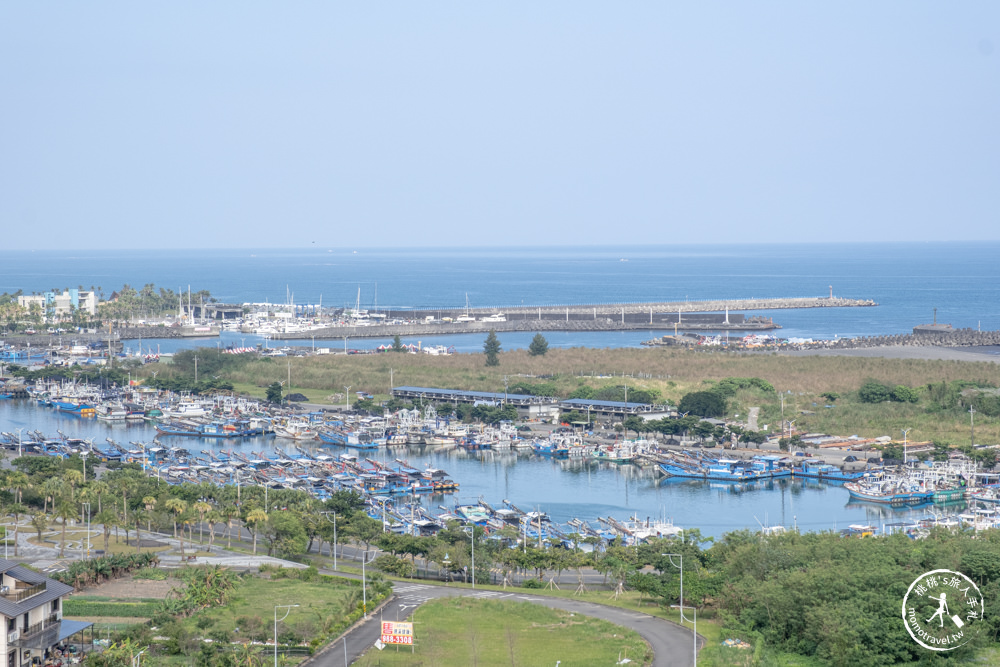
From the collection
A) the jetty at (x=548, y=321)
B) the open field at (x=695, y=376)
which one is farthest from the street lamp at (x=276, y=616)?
the jetty at (x=548, y=321)

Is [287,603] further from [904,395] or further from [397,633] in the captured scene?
[904,395]

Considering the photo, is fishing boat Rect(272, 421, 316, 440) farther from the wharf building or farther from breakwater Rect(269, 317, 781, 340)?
breakwater Rect(269, 317, 781, 340)

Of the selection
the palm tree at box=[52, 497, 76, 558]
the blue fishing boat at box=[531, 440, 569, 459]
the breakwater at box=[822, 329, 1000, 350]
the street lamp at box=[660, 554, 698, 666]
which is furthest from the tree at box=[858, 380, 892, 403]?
the palm tree at box=[52, 497, 76, 558]

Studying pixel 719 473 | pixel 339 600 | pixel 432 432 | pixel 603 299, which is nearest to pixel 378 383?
pixel 432 432

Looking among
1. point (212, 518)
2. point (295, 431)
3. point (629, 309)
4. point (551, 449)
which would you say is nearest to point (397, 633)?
point (212, 518)

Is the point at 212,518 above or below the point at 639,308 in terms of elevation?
below
